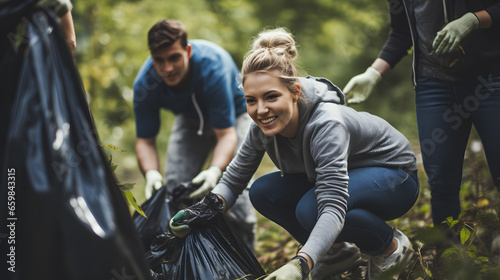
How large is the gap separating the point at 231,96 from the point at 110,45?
4471mm

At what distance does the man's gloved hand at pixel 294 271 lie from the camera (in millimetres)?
1622

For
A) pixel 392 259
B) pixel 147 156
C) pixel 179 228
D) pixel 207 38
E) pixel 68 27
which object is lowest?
pixel 392 259

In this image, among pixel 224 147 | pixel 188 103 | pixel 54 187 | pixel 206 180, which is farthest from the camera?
pixel 188 103

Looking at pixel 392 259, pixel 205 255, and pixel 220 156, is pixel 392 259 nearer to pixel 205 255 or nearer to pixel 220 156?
pixel 205 255

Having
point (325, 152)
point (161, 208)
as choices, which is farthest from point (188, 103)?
point (325, 152)

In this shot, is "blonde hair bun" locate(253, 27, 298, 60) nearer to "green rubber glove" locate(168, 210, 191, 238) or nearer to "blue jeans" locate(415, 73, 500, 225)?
"blue jeans" locate(415, 73, 500, 225)

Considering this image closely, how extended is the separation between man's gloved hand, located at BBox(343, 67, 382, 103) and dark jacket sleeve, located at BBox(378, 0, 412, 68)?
0.10 meters

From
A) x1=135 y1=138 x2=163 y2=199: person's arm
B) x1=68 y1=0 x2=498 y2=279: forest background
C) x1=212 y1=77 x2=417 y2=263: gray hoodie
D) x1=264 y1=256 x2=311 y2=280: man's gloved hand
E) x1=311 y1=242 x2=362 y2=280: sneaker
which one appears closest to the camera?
x1=264 y1=256 x2=311 y2=280: man's gloved hand

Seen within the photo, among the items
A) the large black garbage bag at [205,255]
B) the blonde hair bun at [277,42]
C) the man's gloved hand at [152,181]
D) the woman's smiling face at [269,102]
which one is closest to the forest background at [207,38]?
the man's gloved hand at [152,181]

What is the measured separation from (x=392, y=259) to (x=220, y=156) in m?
1.22

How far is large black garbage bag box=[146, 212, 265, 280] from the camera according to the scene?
1.93 m

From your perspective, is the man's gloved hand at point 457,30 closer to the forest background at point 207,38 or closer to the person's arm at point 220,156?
the person's arm at point 220,156

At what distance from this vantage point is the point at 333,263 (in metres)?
2.28

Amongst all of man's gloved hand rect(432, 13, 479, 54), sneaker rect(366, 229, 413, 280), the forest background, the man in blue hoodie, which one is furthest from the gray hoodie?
the forest background
